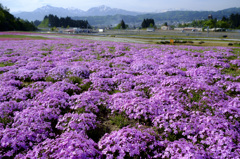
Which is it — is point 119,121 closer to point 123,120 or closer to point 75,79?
point 123,120

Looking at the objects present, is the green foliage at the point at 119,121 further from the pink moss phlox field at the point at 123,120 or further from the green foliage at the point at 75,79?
the green foliage at the point at 75,79

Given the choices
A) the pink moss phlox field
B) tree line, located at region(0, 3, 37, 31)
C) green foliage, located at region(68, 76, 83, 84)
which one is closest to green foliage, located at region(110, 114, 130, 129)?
the pink moss phlox field

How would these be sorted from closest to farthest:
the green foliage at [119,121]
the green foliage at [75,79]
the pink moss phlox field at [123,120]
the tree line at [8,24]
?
1. the pink moss phlox field at [123,120]
2. the green foliage at [119,121]
3. the green foliage at [75,79]
4. the tree line at [8,24]

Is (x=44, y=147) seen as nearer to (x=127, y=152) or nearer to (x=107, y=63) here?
(x=127, y=152)

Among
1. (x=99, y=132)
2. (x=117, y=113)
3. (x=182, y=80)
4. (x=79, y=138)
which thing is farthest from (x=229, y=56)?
(x=79, y=138)

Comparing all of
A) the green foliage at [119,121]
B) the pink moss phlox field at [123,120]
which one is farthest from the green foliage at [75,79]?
the green foliage at [119,121]

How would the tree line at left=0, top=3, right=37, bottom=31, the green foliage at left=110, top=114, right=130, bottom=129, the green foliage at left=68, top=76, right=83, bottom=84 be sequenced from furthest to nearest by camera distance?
1. the tree line at left=0, top=3, right=37, bottom=31
2. the green foliage at left=68, top=76, right=83, bottom=84
3. the green foliage at left=110, top=114, right=130, bottom=129

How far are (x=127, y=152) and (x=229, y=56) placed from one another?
17666mm

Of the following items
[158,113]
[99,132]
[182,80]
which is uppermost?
[182,80]

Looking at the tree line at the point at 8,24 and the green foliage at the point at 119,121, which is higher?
the tree line at the point at 8,24

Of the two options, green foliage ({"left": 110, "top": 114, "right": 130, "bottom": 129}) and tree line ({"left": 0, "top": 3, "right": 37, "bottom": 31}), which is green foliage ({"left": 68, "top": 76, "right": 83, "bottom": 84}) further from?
tree line ({"left": 0, "top": 3, "right": 37, "bottom": 31})

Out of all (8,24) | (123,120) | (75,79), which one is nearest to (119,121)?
(123,120)

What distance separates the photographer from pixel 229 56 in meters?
17.7

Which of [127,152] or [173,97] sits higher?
[173,97]
